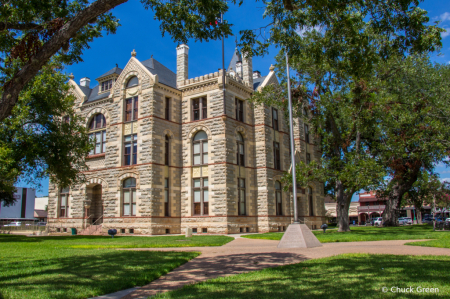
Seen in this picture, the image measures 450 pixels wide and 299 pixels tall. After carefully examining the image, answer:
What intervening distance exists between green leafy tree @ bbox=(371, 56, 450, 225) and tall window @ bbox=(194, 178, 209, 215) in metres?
13.3

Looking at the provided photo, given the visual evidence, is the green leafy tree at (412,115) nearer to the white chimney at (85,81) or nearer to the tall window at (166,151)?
the tall window at (166,151)

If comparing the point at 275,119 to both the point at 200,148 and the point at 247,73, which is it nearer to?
the point at 247,73

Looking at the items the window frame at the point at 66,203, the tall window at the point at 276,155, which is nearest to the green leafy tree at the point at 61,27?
the tall window at the point at 276,155

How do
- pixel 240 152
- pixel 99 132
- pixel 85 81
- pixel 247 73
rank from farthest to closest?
pixel 85 81
pixel 99 132
pixel 247 73
pixel 240 152

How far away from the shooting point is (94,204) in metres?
33.7

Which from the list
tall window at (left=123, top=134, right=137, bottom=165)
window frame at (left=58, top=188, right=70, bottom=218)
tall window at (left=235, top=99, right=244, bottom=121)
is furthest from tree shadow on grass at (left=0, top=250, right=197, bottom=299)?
window frame at (left=58, top=188, right=70, bottom=218)

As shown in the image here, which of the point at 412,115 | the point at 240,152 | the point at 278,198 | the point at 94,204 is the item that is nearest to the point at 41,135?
the point at 94,204

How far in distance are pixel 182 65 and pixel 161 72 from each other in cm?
241

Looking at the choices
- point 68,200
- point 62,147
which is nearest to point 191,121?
point 62,147

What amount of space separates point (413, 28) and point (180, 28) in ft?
21.1

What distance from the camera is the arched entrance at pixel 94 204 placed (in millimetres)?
32812

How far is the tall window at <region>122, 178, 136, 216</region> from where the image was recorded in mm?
28703

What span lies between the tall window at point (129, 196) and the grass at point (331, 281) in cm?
2180

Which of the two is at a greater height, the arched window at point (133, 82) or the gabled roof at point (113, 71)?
the gabled roof at point (113, 71)
